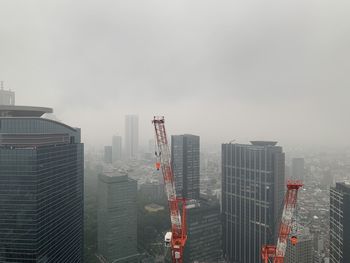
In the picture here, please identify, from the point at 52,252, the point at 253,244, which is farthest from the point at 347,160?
the point at 52,252

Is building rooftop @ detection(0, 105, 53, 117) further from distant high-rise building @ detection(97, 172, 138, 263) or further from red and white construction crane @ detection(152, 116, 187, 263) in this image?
red and white construction crane @ detection(152, 116, 187, 263)

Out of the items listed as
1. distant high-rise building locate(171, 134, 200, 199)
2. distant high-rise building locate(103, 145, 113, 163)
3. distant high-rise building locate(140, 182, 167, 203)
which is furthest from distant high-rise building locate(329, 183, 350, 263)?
distant high-rise building locate(103, 145, 113, 163)

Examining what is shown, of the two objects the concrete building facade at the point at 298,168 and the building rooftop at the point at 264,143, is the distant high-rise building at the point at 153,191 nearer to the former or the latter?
the concrete building facade at the point at 298,168

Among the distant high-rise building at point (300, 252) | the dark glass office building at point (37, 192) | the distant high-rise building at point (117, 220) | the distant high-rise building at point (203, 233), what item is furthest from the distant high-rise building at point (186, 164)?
the dark glass office building at point (37, 192)

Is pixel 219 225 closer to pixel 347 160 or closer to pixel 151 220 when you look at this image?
pixel 151 220

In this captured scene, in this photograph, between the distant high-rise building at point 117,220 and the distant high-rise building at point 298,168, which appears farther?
the distant high-rise building at point 298,168

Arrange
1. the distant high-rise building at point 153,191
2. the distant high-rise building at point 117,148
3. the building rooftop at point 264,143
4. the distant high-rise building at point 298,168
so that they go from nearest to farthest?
the building rooftop at point 264,143, the distant high-rise building at point 298,168, the distant high-rise building at point 153,191, the distant high-rise building at point 117,148
